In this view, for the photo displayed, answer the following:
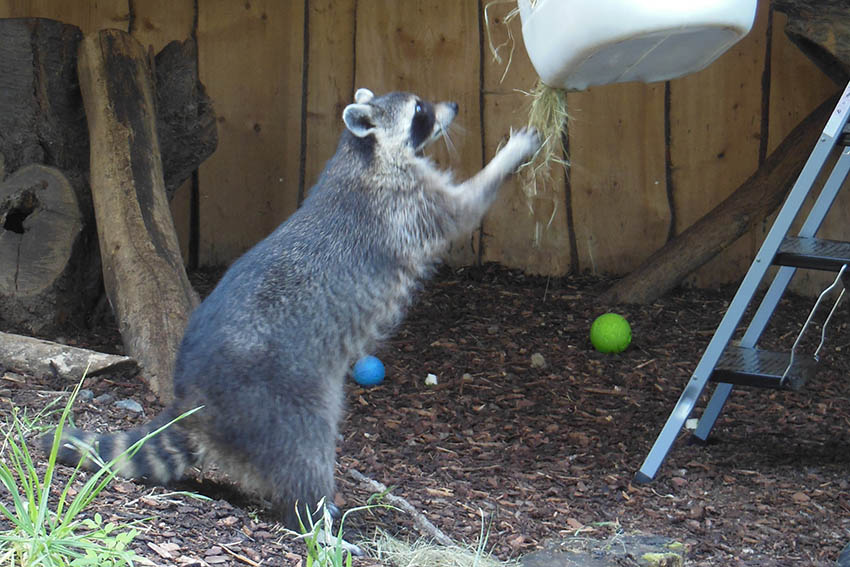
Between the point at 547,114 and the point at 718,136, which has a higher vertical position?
the point at 547,114

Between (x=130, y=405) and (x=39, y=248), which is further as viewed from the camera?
(x=39, y=248)

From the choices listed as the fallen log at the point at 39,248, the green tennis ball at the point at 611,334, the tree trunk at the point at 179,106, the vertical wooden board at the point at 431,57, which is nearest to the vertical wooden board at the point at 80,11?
the tree trunk at the point at 179,106

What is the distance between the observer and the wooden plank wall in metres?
6.66

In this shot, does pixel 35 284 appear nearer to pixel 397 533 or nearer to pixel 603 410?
pixel 397 533

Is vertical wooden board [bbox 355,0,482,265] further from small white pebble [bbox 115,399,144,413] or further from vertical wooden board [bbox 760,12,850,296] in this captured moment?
small white pebble [bbox 115,399,144,413]

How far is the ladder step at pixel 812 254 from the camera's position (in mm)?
4008

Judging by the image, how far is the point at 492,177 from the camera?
4406 mm

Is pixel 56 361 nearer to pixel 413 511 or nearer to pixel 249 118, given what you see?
pixel 413 511

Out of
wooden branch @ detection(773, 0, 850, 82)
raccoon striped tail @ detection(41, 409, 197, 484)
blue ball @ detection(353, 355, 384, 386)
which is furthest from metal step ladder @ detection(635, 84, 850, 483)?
raccoon striped tail @ detection(41, 409, 197, 484)

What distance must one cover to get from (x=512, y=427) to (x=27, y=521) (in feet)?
9.31

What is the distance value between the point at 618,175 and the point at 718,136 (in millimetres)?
727

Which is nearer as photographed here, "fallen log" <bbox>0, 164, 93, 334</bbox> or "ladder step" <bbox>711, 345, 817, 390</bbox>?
"ladder step" <bbox>711, 345, 817, 390</bbox>

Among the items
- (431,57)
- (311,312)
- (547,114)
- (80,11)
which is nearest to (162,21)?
(80,11)

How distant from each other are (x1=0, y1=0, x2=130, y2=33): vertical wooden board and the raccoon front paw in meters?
3.80
